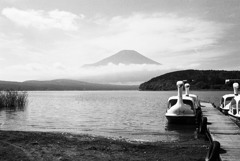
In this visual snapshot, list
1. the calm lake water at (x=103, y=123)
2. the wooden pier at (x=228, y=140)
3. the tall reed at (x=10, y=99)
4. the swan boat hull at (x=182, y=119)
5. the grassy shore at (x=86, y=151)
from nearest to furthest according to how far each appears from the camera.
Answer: the wooden pier at (x=228, y=140), the grassy shore at (x=86, y=151), the calm lake water at (x=103, y=123), the swan boat hull at (x=182, y=119), the tall reed at (x=10, y=99)

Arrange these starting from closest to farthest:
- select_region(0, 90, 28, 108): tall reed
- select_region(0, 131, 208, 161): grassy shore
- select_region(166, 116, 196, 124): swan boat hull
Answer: select_region(0, 131, 208, 161): grassy shore < select_region(166, 116, 196, 124): swan boat hull < select_region(0, 90, 28, 108): tall reed

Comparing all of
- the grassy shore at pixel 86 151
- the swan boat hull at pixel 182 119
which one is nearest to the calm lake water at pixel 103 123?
the swan boat hull at pixel 182 119

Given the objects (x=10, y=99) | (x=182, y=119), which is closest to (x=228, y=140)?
(x=182, y=119)

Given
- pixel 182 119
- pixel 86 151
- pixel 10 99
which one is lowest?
pixel 182 119

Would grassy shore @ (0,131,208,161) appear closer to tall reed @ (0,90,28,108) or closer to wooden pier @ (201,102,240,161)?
wooden pier @ (201,102,240,161)

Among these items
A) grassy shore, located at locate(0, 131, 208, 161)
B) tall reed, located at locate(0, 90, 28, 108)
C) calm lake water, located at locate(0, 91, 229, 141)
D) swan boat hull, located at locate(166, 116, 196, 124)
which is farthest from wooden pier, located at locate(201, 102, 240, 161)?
tall reed, located at locate(0, 90, 28, 108)

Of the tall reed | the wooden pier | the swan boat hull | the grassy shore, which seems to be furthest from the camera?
the tall reed

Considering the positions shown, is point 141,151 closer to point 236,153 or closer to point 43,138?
point 236,153

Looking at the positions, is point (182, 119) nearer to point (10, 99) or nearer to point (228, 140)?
point (228, 140)

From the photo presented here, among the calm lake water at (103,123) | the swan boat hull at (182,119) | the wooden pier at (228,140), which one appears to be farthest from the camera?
the swan boat hull at (182,119)

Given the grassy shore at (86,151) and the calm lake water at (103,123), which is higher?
the grassy shore at (86,151)

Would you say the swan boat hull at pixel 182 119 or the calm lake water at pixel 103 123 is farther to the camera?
the swan boat hull at pixel 182 119

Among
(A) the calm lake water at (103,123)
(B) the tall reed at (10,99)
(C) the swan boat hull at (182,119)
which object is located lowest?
(A) the calm lake water at (103,123)

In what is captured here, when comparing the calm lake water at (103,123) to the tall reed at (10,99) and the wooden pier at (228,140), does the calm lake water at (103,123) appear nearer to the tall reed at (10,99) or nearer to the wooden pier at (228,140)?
the tall reed at (10,99)
